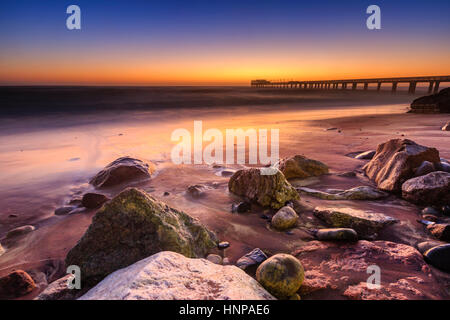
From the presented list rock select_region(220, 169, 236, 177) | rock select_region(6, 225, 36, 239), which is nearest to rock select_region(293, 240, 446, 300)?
rock select_region(220, 169, 236, 177)

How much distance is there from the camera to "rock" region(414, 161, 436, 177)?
4078mm

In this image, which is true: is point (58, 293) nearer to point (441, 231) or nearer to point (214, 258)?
point (214, 258)

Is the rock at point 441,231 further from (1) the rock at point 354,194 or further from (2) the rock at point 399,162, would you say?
(2) the rock at point 399,162

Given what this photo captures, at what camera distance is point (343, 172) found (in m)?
5.48

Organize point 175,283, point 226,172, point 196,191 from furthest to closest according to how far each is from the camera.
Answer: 1. point 226,172
2. point 196,191
3. point 175,283

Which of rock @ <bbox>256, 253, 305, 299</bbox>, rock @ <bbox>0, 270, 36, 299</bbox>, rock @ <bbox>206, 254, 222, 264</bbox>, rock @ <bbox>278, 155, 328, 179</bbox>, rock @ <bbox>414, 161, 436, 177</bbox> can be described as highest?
rock @ <bbox>414, 161, 436, 177</bbox>

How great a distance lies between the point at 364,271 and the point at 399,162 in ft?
9.25

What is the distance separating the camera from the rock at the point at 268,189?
3.94 meters

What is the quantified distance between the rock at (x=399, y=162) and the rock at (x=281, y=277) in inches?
120

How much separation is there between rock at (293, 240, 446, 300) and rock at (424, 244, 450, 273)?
0.25 feet

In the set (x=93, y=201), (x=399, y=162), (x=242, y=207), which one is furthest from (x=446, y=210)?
(x=93, y=201)

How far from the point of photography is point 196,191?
186 inches

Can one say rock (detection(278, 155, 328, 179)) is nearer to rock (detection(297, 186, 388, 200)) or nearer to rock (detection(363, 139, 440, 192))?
rock (detection(297, 186, 388, 200))
